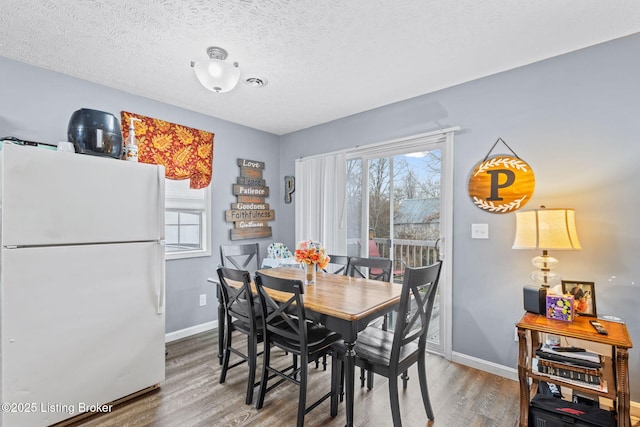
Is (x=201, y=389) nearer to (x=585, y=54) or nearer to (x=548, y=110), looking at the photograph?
(x=548, y=110)

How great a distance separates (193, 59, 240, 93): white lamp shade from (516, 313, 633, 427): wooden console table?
7.88 feet

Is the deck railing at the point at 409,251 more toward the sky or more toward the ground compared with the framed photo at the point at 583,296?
more toward the sky

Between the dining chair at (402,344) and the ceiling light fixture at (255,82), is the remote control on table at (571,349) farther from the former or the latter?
the ceiling light fixture at (255,82)

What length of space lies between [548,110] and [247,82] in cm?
248

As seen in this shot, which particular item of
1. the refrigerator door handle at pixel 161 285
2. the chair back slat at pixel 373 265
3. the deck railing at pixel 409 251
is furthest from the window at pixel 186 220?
the deck railing at pixel 409 251

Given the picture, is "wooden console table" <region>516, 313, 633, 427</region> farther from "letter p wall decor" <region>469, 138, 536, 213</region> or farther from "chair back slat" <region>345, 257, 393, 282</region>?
"chair back slat" <region>345, 257, 393, 282</region>

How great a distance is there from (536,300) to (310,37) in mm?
2294

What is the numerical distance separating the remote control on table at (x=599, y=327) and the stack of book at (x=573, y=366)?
153 mm

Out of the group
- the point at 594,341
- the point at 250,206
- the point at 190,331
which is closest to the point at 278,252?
the point at 250,206

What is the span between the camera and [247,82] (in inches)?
108

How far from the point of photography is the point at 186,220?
3.52 metres

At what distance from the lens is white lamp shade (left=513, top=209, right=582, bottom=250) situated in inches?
75.0

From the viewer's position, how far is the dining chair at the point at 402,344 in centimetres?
172

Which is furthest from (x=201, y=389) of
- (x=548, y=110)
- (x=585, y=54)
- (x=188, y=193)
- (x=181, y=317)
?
(x=585, y=54)
